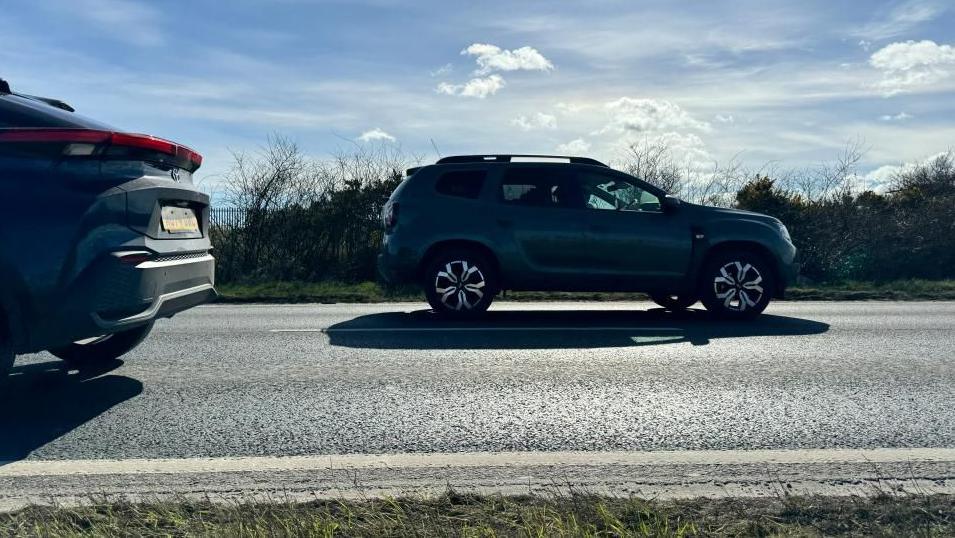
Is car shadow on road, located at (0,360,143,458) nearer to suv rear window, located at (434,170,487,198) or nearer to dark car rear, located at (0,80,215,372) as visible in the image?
dark car rear, located at (0,80,215,372)

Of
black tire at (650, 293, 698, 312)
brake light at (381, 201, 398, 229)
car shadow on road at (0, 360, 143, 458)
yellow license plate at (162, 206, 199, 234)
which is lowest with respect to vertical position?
car shadow on road at (0, 360, 143, 458)

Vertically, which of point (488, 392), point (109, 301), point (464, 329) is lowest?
point (488, 392)

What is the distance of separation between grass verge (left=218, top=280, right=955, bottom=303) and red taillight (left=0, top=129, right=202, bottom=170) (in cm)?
708

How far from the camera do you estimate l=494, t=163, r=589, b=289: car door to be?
358 inches

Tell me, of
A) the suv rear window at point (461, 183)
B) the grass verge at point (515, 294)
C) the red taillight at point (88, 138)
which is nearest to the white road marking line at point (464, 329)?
the suv rear window at point (461, 183)

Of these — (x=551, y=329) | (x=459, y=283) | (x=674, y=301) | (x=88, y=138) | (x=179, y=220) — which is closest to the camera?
(x=88, y=138)

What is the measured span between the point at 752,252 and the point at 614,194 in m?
1.76

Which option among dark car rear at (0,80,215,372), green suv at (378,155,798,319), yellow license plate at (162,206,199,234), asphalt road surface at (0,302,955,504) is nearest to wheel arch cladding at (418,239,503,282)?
green suv at (378,155,798,319)

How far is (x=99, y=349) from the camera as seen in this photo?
6.41m

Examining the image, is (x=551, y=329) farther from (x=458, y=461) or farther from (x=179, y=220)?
(x=458, y=461)

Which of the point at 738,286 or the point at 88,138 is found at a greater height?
the point at 88,138

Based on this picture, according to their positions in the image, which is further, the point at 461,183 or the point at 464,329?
the point at 461,183

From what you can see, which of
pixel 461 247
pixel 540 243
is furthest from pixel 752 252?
pixel 461 247

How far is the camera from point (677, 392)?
214 inches
